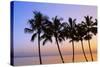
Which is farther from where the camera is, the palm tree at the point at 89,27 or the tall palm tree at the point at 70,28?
the palm tree at the point at 89,27

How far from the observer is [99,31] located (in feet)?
9.53

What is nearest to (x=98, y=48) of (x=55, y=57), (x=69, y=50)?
(x=69, y=50)

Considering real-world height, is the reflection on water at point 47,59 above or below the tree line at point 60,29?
below

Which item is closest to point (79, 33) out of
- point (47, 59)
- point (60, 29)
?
point (60, 29)

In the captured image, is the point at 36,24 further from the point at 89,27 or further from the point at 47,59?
the point at 89,27

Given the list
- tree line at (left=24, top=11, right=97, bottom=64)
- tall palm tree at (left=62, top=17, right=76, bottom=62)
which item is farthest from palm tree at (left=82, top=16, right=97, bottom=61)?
tall palm tree at (left=62, top=17, right=76, bottom=62)

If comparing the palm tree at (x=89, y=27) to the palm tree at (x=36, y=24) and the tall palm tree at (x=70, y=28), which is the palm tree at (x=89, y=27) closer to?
the tall palm tree at (x=70, y=28)

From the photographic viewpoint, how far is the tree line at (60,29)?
259cm

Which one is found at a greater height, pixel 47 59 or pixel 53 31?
pixel 53 31

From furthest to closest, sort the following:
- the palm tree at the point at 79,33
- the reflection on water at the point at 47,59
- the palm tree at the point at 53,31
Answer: the palm tree at the point at 79,33
the palm tree at the point at 53,31
the reflection on water at the point at 47,59

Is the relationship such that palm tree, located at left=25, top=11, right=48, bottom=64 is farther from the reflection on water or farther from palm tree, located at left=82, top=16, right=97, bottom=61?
palm tree, located at left=82, top=16, right=97, bottom=61

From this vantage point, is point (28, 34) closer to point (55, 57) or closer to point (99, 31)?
point (55, 57)

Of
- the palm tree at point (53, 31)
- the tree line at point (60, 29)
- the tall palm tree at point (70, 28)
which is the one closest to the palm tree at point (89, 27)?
the tree line at point (60, 29)

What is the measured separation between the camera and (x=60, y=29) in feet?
8.86
